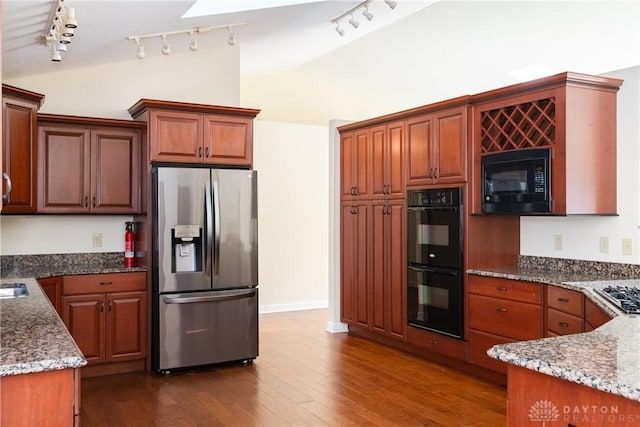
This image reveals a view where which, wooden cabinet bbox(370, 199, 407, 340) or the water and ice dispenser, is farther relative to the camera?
wooden cabinet bbox(370, 199, 407, 340)

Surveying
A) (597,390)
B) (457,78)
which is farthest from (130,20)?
(457,78)

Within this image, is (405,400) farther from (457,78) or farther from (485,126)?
(457,78)

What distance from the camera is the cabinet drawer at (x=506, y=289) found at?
384cm

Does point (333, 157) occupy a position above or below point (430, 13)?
below

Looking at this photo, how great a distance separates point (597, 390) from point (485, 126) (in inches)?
126

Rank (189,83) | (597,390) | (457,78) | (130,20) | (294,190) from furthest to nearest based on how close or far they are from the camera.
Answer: (294,190)
(457,78)
(189,83)
(130,20)
(597,390)

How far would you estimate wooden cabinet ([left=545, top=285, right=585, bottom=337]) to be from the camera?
340cm

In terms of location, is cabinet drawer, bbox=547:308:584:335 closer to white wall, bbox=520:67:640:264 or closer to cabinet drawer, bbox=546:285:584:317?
cabinet drawer, bbox=546:285:584:317

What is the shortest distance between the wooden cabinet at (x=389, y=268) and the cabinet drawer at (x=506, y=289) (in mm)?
860

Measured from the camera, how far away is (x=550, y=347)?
1.77 meters

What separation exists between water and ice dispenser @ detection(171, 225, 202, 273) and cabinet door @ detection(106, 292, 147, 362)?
15.3 inches

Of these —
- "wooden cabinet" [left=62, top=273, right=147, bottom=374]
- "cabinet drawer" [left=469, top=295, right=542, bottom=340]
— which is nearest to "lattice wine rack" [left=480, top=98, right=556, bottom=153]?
"cabinet drawer" [left=469, top=295, right=542, bottom=340]

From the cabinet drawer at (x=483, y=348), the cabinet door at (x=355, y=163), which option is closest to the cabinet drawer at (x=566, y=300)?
the cabinet drawer at (x=483, y=348)

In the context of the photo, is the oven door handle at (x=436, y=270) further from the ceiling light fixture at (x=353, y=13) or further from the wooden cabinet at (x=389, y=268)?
the ceiling light fixture at (x=353, y=13)
